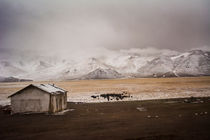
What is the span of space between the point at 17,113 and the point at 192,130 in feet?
76.8

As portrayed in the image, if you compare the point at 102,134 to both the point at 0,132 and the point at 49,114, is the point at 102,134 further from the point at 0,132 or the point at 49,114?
the point at 49,114

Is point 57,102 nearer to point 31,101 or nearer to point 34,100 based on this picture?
point 34,100

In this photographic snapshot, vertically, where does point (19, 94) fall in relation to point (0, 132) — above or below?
above

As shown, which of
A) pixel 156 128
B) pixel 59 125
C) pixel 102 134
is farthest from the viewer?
pixel 59 125

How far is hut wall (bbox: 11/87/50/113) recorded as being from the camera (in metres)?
31.5

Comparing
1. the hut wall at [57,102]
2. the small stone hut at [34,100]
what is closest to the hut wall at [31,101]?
the small stone hut at [34,100]

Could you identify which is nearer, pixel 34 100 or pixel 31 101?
pixel 34 100

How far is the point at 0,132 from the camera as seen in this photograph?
71.0 feet

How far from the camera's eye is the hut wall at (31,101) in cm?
3147

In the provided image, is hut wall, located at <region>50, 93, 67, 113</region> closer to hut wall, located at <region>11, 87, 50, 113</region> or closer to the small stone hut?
the small stone hut

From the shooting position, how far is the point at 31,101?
31.8 m

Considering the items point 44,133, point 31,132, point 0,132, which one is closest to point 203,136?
point 44,133

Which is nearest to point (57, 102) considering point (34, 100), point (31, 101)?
point (34, 100)

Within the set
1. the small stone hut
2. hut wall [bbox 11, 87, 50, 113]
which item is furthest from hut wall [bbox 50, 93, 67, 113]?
hut wall [bbox 11, 87, 50, 113]
